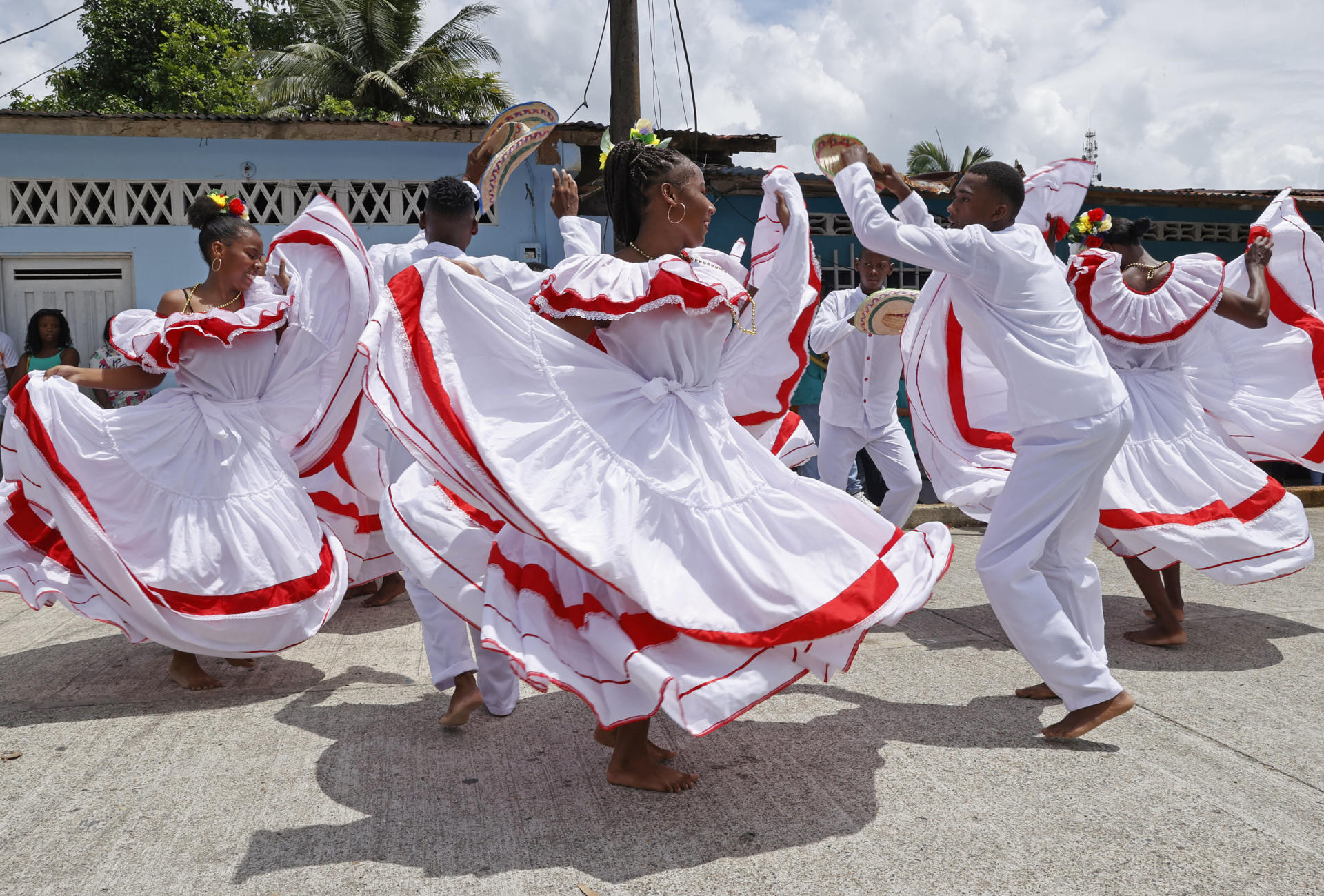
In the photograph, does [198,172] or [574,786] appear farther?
[198,172]

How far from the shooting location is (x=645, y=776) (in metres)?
3.02

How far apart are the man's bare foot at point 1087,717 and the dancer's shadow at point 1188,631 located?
103 centimetres

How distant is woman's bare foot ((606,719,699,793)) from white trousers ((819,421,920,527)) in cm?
355

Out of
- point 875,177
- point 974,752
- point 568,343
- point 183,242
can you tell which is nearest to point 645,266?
point 568,343

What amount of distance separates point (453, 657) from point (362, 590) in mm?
2609

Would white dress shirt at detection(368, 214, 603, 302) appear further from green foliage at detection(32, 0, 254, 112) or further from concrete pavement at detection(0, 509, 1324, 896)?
green foliage at detection(32, 0, 254, 112)

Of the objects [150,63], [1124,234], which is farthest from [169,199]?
[150,63]

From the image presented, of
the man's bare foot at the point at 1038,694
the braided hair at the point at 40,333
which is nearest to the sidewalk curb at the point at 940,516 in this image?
the man's bare foot at the point at 1038,694

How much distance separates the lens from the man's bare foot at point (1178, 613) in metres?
4.81

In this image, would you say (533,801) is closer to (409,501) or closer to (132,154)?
(409,501)

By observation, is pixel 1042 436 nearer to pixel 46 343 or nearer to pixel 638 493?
pixel 638 493

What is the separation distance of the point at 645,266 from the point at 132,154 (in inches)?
367

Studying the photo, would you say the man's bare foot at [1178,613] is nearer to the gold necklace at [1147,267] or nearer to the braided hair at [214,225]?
the gold necklace at [1147,267]

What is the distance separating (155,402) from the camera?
13.8 ft
